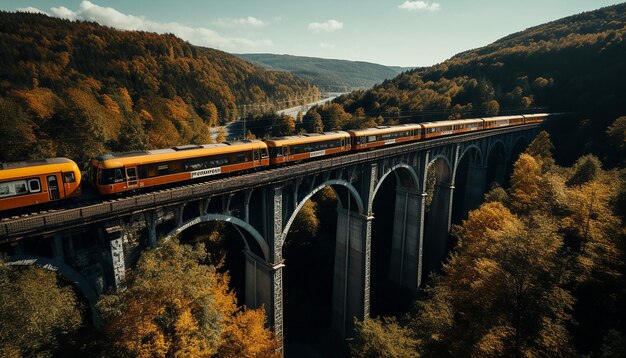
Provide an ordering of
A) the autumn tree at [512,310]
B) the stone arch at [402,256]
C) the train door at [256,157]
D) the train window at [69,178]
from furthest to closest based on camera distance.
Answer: the stone arch at [402,256] < the train door at [256,157] < the train window at [69,178] < the autumn tree at [512,310]

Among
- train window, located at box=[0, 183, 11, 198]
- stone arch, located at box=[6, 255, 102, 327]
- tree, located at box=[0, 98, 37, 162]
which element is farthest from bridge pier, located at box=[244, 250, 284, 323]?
tree, located at box=[0, 98, 37, 162]

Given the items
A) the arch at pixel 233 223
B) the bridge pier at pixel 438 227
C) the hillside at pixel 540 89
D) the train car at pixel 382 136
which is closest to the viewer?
the arch at pixel 233 223

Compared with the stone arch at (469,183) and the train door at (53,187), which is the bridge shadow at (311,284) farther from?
the train door at (53,187)

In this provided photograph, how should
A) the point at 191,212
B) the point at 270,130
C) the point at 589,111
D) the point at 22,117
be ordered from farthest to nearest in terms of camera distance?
the point at 270,130 < the point at 589,111 < the point at 22,117 < the point at 191,212

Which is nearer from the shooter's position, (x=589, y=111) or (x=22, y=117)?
(x=22, y=117)

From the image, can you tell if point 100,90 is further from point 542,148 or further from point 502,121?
point 542,148

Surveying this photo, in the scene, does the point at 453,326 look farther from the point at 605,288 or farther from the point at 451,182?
the point at 451,182

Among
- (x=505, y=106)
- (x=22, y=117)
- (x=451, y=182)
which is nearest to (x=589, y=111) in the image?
(x=505, y=106)

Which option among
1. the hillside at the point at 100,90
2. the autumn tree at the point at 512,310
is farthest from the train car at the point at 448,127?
the hillside at the point at 100,90
